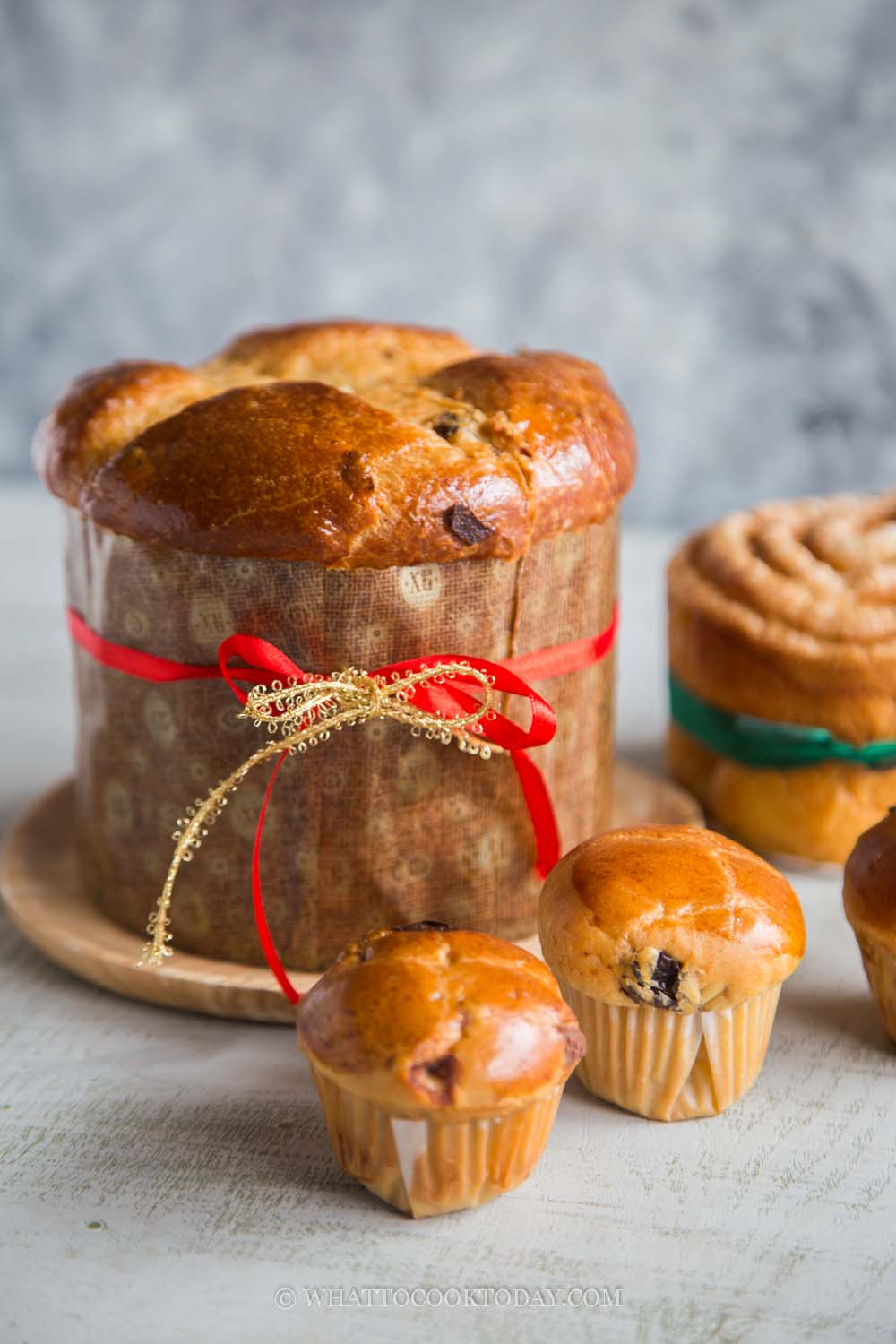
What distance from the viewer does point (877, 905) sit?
1405 millimetres

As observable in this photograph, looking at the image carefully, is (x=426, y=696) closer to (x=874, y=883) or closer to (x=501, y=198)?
(x=874, y=883)

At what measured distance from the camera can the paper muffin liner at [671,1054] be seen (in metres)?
1.33

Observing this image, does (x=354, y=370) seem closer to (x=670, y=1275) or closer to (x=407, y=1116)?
(x=407, y=1116)

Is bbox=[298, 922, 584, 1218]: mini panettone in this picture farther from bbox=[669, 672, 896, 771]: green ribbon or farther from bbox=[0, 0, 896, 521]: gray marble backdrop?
bbox=[0, 0, 896, 521]: gray marble backdrop

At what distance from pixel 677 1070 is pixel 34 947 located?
0.76 m

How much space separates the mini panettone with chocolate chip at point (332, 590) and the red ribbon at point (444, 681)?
0.05 ft

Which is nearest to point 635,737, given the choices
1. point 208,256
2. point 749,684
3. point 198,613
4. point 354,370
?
point 749,684

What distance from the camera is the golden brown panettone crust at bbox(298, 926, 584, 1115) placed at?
1155 mm

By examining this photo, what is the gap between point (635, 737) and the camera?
90.5 inches

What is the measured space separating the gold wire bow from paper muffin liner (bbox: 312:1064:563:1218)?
0.87ft

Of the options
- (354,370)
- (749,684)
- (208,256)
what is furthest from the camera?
(208,256)

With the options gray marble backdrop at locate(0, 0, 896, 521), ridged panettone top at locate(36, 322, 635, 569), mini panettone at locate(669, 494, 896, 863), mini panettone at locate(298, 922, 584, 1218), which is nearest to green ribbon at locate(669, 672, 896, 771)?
mini panettone at locate(669, 494, 896, 863)

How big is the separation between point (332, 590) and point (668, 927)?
443mm

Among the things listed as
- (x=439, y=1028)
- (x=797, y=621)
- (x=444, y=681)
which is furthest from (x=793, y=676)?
(x=439, y=1028)
